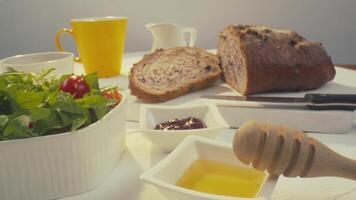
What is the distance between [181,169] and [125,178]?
0.14m

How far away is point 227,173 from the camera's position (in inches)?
27.7

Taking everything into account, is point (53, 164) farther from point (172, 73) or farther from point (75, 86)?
point (172, 73)

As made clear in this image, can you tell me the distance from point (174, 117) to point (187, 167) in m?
0.27

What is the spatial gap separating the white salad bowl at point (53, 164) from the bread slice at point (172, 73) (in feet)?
1.41

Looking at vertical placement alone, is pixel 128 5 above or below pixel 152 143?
above

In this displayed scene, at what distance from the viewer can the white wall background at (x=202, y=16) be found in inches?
79.8

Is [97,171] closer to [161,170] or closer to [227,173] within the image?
[161,170]

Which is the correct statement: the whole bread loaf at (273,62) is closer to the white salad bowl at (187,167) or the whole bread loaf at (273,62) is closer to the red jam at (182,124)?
the red jam at (182,124)

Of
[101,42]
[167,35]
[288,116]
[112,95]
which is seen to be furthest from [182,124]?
[167,35]

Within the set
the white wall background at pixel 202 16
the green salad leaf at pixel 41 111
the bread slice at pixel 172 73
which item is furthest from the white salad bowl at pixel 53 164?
the white wall background at pixel 202 16

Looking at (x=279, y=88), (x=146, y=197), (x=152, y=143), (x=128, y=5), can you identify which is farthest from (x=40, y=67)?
(x=128, y=5)

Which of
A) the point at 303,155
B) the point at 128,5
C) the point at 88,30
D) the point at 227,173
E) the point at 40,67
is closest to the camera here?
the point at 303,155

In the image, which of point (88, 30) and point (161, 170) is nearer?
point (161, 170)

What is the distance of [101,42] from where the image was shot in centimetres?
141
